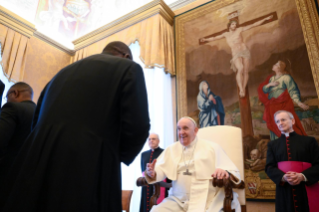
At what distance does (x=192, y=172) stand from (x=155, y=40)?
3786 millimetres

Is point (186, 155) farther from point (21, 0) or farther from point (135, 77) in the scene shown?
point (21, 0)

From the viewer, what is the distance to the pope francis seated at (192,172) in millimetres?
2482

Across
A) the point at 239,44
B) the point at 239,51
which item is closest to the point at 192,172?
the point at 239,51

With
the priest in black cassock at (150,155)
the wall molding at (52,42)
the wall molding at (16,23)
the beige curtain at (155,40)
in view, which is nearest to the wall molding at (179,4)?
the beige curtain at (155,40)

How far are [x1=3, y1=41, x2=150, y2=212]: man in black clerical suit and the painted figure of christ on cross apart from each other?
12.1ft

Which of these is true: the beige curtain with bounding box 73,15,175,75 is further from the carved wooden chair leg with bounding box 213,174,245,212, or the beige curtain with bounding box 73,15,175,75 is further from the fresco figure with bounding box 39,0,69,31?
the carved wooden chair leg with bounding box 213,174,245,212

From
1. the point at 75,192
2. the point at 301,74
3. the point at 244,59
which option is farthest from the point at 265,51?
the point at 75,192

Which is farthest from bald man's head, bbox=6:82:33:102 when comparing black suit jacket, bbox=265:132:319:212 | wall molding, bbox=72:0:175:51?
wall molding, bbox=72:0:175:51

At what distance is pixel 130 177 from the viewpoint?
224 inches

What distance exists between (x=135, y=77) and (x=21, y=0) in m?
7.42

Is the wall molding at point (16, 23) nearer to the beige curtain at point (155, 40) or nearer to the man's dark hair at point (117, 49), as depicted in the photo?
the beige curtain at point (155, 40)

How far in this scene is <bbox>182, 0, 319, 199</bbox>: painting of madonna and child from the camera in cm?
400

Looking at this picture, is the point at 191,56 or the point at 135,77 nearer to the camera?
the point at 135,77

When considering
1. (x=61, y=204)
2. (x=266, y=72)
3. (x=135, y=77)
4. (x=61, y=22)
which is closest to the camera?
(x=61, y=204)
